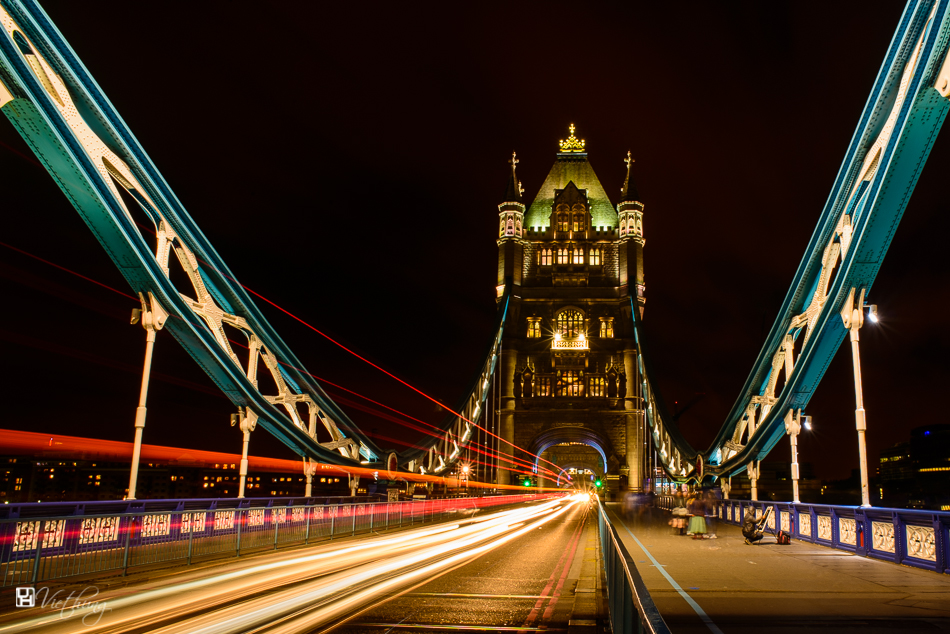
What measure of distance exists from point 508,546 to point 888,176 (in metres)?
11.6

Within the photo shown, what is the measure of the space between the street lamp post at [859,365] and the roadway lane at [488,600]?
19.2 feet

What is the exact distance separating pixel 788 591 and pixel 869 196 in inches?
399

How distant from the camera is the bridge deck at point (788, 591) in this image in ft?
25.0

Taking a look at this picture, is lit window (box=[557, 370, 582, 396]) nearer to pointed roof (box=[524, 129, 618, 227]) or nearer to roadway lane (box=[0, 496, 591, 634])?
pointed roof (box=[524, 129, 618, 227])

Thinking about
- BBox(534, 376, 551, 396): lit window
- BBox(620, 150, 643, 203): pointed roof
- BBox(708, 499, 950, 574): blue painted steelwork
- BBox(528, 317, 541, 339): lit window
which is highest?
BBox(620, 150, 643, 203): pointed roof

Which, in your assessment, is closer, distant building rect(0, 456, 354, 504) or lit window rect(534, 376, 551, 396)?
lit window rect(534, 376, 551, 396)

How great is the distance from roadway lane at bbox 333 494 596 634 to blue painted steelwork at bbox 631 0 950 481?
9436 millimetres

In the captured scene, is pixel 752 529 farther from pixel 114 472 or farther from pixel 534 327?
pixel 114 472

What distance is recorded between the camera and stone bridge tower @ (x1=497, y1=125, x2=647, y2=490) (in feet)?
207

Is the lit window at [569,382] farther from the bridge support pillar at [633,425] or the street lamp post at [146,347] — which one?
the street lamp post at [146,347]

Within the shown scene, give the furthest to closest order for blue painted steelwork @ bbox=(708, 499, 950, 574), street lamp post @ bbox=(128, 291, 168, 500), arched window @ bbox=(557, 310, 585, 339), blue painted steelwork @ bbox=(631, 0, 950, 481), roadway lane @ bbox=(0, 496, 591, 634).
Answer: arched window @ bbox=(557, 310, 585, 339) → street lamp post @ bbox=(128, 291, 168, 500) → blue painted steelwork @ bbox=(631, 0, 950, 481) → blue painted steelwork @ bbox=(708, 499, 950, 574) → roadway lane @ bbox=(0, 496, 591, 634)

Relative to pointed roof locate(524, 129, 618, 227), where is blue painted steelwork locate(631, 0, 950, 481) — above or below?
below

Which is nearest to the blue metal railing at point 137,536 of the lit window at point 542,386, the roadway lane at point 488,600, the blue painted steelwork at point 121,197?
the roadway lane at point 488,600

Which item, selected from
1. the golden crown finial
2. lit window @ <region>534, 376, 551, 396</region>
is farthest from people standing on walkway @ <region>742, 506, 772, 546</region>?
the golden crown finial
